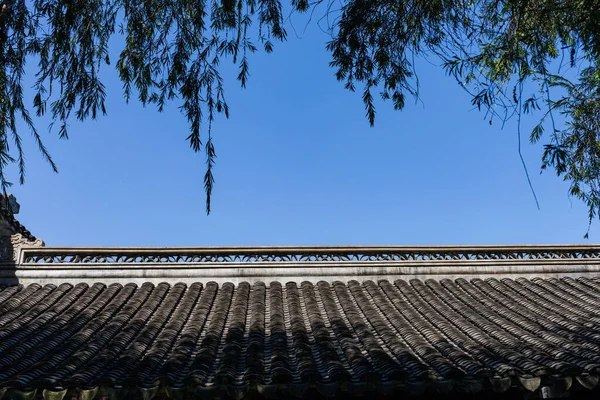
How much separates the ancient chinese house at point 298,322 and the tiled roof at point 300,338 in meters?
0.02

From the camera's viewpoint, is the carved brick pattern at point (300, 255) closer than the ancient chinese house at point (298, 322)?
No

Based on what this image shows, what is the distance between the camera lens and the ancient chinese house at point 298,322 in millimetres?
4531

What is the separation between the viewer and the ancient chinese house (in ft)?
14.9

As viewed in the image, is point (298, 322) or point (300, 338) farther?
point (298, 322)

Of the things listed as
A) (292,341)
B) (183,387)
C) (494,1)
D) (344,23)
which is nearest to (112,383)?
(183,387)

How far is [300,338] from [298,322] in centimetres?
70

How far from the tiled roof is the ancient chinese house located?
0.07 feet

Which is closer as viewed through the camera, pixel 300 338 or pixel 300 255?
pixel 300 338

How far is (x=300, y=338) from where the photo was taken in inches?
243

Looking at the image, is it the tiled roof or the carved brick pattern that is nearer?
the tiled roof

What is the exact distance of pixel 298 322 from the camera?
686 centimetres

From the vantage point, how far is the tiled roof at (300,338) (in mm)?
4500

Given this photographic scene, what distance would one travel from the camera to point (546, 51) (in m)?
5.13

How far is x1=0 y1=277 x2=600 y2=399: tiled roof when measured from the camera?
450cm
